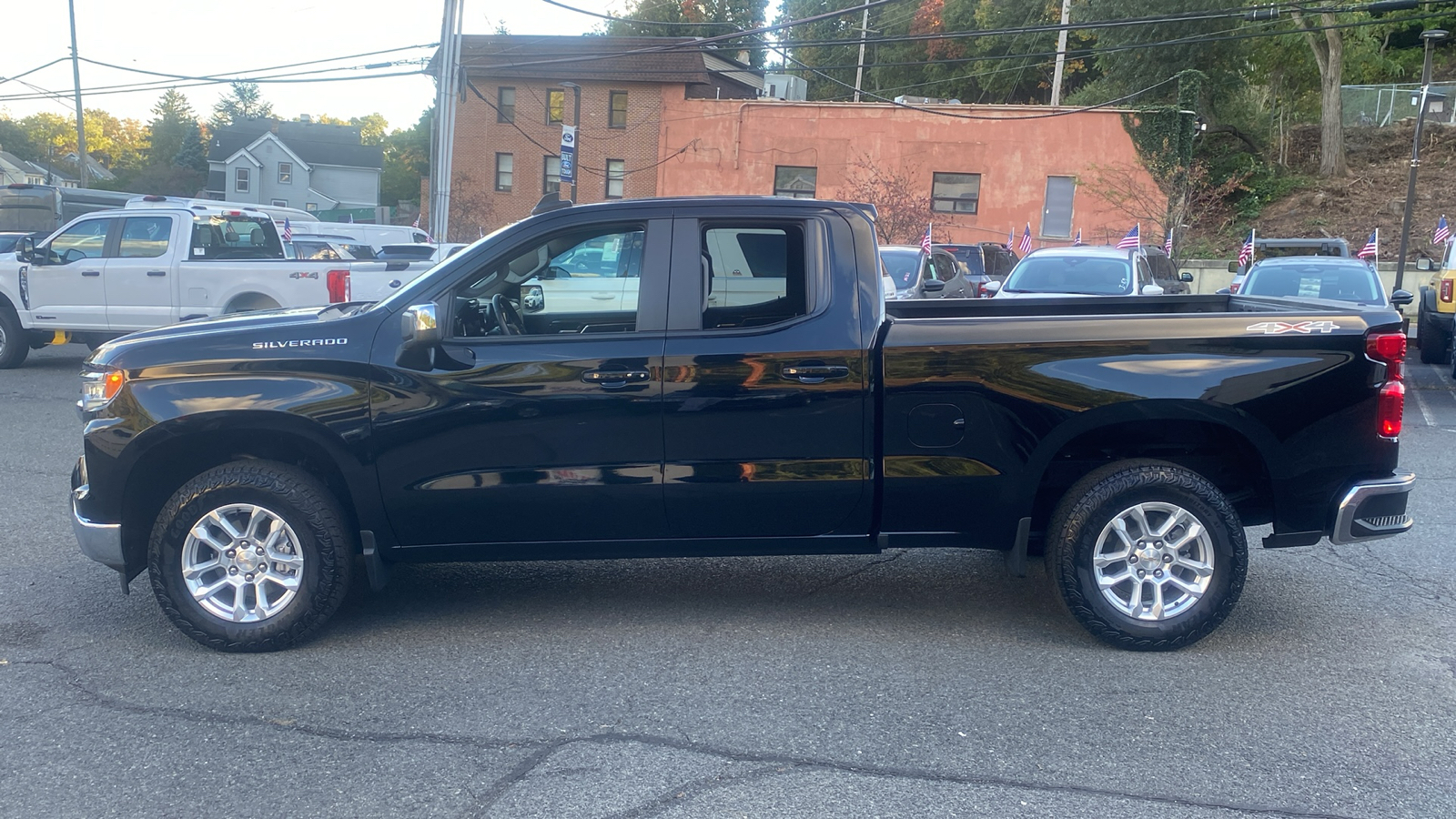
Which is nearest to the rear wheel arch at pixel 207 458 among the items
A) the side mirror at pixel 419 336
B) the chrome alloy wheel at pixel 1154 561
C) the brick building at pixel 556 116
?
the side mirror at pixel 419 336

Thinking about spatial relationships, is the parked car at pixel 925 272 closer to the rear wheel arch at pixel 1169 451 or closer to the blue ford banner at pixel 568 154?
the blue ford banner at pixel 568 154

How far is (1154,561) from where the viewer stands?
5.18 m

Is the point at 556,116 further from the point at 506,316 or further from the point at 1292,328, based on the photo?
the point at 1292,328

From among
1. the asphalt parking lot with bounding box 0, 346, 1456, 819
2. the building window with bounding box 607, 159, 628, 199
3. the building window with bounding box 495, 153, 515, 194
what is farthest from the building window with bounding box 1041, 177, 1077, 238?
the asphalt parking lot with bounding box 0, 346, 1456, 819

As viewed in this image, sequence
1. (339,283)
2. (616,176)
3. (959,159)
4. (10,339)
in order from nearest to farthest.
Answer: (339,283), (10,339), (959,159), (616,176)

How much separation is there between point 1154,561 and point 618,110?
40.0m

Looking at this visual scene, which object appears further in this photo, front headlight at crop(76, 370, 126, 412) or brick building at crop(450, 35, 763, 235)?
brick building at crop(450, 35, 763, 235)

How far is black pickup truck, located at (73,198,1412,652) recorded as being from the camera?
5.05 metres

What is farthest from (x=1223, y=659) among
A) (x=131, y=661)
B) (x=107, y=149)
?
(x=107, y=149)

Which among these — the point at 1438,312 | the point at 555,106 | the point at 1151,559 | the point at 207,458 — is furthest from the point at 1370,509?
the point at 555,106

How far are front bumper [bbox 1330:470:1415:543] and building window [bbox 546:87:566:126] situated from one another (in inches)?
1628

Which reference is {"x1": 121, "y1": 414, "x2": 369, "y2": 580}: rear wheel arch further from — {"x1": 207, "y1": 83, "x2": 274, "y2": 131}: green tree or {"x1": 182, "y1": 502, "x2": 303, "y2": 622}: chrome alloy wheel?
{"x1": 207, "y1": 83, "x2": 274, "y2": 131}: green tree

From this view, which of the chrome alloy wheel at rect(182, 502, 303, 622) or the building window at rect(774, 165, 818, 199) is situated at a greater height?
the building window at rect(774, 165, 818, 199)

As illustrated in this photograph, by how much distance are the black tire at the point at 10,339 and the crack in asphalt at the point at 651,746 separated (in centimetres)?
1284
